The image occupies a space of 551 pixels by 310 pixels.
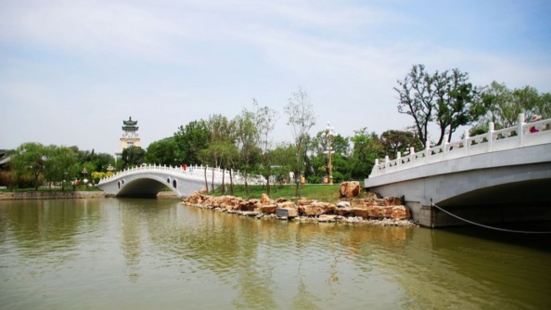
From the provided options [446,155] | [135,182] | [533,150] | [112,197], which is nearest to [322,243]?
[446,155]

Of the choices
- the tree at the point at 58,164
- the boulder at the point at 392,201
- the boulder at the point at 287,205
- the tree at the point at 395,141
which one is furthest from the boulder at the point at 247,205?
the tree at the point at 58,164

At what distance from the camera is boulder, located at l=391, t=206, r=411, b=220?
2083 cm

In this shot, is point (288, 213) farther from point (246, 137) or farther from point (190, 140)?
point (190, 140)

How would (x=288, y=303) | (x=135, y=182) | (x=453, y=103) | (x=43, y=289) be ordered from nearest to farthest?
(x=288, y=303)
(x=43, y=289)
(x=453, y=103)
(x=135, y=182)

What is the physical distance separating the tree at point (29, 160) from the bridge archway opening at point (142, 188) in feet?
33.2

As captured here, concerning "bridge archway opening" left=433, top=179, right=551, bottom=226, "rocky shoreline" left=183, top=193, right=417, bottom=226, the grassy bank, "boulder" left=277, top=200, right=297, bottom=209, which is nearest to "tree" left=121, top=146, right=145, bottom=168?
the grassy bank

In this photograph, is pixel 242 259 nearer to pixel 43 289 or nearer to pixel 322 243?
pixel 322 243

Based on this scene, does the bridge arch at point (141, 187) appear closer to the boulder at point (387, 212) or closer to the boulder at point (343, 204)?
the boulder at point (343, 204)

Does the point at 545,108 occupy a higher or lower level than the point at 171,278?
higher

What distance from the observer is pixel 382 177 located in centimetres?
2366

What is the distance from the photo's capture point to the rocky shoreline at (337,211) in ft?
68.8

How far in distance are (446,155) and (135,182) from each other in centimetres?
4576

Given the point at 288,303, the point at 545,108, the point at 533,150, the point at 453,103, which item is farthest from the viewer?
Result: the point at 545,108

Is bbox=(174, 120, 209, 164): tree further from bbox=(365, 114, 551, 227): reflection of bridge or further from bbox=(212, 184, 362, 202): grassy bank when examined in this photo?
bbox=(365, 114, 551, 227): reflection of bridge
